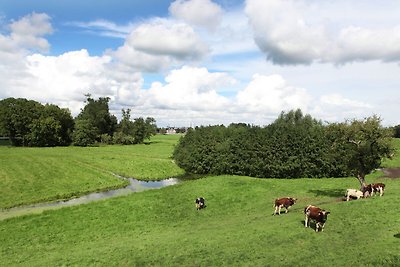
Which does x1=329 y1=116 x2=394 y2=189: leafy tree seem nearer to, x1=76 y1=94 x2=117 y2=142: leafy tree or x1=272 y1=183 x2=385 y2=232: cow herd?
x1=272 y1=183 x2=385 y2=232: cow herd

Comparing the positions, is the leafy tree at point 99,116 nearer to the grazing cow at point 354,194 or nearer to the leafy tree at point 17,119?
the leafy tree at point 17,119

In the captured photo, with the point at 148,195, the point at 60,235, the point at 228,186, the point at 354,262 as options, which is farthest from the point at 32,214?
the point at 354,262

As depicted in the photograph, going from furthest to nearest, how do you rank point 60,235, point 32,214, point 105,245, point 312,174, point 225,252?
point 312,174, point 32,214, point 60,235, point 105,245, point 225,252

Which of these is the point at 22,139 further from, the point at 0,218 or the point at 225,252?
the point at 225,252

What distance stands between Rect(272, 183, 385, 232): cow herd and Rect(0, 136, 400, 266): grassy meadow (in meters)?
0.69

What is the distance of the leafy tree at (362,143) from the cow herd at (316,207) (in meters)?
1.29

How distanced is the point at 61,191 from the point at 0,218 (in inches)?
569

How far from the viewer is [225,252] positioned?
22.0 m

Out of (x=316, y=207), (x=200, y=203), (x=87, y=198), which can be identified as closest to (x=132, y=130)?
(x=87, y=198)

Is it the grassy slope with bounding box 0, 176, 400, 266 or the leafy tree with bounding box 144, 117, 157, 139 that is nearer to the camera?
the grassy slope with bounding box 0, 176, 400, 266

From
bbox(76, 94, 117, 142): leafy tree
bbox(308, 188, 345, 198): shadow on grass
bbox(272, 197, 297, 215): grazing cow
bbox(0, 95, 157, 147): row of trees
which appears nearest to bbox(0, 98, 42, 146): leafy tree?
bbox(0, 95, 157, 147): row of trees

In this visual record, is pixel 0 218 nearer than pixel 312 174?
Yes

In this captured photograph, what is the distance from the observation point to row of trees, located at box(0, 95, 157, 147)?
123m

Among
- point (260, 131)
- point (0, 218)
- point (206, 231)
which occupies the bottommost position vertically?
point (0, 218)
